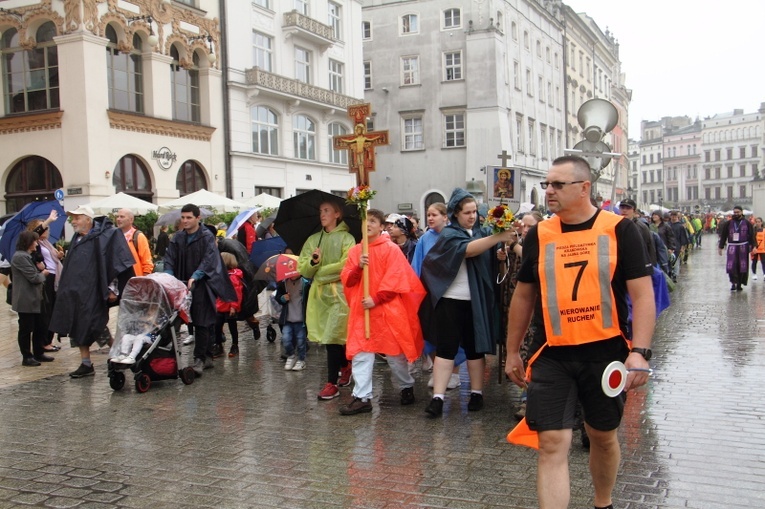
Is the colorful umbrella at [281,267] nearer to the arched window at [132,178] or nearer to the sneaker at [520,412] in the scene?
the sneaker at [520,412]

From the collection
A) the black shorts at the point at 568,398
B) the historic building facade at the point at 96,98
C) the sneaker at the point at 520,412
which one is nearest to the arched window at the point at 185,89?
the historic building facade at the point at 96,98

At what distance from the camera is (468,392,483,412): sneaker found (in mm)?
6824

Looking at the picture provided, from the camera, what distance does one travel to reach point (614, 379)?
3.66m

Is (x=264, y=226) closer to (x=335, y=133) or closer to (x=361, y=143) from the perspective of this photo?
(x=361, y=143)

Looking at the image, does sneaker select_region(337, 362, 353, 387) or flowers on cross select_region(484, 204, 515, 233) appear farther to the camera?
sneaker select_region(337, 362, 353, 387)

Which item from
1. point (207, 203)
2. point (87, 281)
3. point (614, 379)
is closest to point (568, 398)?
point (614, 379)

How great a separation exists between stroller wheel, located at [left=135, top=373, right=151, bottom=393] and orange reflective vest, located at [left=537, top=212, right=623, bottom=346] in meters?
5.30

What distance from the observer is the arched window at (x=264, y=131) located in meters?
31.4

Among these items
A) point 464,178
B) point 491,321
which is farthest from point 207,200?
point 464,178

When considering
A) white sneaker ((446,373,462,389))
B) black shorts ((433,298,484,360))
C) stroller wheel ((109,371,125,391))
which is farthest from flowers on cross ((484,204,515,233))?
stroller wheel ((109,371,125,391))

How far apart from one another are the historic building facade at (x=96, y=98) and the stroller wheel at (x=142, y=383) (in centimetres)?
1776

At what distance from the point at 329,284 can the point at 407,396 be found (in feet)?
4.57

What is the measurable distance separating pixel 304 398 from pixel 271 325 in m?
4.39

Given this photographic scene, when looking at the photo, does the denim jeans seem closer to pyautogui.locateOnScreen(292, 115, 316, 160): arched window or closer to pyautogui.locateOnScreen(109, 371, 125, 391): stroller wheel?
pyautogui.locateOnScreen(109, 371, 125, 391): stroller wheel
